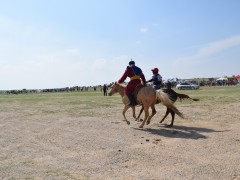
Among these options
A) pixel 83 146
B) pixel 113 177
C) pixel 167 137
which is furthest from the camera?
pixel 167 137

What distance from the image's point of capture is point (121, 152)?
9.01 meters

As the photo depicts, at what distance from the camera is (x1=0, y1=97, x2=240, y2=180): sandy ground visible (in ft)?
23.9

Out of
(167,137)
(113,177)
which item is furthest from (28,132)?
(113,177)

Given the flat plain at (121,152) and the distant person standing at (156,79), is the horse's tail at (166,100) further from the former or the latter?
the distant person standing at (156,79)

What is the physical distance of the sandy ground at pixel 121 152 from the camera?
7277 mm

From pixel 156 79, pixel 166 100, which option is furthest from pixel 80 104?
pixel 166 100

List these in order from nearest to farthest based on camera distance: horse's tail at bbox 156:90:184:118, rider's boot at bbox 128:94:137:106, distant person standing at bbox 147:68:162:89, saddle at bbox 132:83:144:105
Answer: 1. horse's tail at bbox 156:90:184:118
2. saddle at bbox 132:83:144:105
3. rider's boot at bbox 128:94:137:106
4. distant person standing at bbox 147:68:162:89

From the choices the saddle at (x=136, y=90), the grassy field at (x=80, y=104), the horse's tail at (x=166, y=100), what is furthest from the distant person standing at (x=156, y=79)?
the grassy field at (x=80, y=104)

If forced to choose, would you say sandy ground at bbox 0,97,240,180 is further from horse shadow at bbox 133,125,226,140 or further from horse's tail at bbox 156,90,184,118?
horse's tail at bbox 156,90,184,118

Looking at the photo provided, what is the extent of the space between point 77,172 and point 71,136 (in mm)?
4316

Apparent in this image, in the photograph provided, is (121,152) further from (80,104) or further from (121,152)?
(80,104)

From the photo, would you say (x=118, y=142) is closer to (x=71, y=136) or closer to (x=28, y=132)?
(x=71, y=136)

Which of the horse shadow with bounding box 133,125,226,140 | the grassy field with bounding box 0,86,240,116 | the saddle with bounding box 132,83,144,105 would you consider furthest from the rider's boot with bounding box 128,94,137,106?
the grassy field with bounding box 0,86,240,116

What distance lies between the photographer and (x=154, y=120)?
1608 centimetres
